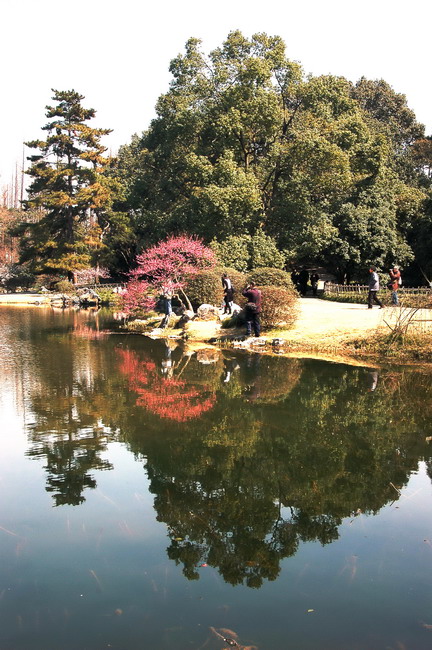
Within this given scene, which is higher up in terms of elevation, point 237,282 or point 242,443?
point 237,282

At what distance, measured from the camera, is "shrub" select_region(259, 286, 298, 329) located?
2077cm

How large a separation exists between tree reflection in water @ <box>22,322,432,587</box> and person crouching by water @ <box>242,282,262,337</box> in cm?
353

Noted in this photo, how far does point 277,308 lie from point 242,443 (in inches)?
461

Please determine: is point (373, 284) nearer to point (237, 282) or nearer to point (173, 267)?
point (237, 282)

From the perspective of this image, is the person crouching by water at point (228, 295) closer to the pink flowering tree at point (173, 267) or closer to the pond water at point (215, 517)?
the pink flowering tree at point (173, 267)

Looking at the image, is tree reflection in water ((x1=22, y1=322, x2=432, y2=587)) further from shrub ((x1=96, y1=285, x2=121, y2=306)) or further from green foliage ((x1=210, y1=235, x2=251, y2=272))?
shrub ((x1=96, y1=285, x2=121, y2=306))

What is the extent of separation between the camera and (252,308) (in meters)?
19.5

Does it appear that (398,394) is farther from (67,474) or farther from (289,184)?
(289,184)

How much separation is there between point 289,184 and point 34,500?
27718 millimetres

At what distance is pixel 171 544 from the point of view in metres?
6.32

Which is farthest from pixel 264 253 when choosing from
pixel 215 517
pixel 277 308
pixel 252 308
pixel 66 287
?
pixel 215 517

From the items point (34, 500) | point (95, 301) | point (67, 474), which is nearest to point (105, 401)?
point (67, 474)

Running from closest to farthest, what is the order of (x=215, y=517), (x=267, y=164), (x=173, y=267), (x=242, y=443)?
(x=215, y=517), (x=242, y=443), (x=173, y=267), (x=267, y=164)

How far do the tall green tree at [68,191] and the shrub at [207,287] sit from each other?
2777cm
